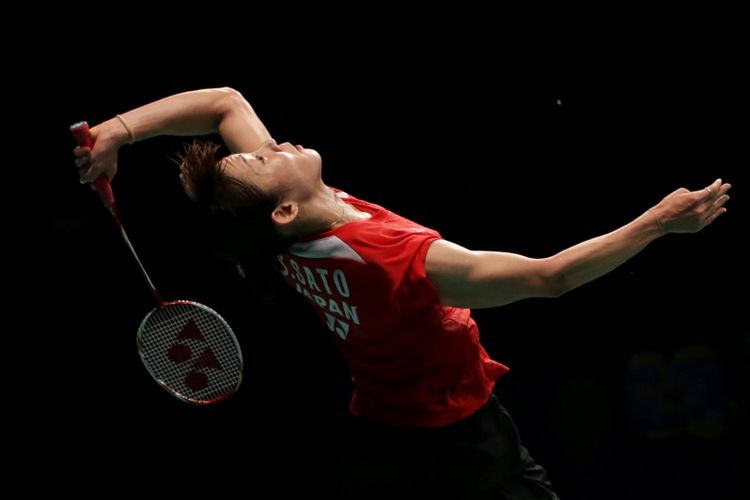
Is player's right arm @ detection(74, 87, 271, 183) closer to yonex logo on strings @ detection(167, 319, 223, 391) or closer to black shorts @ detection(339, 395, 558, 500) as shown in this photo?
yonex logo on strings @ detection(167, 319, 223, 391)

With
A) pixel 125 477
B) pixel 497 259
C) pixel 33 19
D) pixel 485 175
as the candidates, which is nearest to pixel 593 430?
pixel 485 175

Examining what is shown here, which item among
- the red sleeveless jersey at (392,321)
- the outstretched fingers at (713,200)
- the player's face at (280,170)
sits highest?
the outstretched fingers at (713,200)

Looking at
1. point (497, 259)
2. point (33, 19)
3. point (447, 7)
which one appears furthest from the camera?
point (447, 7)

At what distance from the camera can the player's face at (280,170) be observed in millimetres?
2646

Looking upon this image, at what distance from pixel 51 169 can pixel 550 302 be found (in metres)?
2.25

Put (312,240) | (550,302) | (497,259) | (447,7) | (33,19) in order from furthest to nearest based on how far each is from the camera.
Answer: (550,302)
(447,7)
(33,19)
(312,240)
(497,259)

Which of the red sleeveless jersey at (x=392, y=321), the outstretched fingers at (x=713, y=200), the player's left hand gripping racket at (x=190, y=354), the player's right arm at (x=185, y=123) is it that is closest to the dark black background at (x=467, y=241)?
the player's left hand gripping racket at (x=190, y=354)

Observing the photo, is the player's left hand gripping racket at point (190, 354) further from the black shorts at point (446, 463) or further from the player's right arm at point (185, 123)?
the black shorts at point (446, 463)

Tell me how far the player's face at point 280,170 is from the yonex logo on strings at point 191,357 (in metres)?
0.84

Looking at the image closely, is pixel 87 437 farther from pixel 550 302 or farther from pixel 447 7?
pixel 447 7

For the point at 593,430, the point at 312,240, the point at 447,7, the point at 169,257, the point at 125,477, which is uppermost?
the point at 447,7

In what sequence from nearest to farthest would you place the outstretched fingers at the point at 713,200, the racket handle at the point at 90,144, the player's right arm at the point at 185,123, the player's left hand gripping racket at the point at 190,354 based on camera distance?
the outstretched fingers at the point at 713,200 < the racket handle at the point at 90,144 < the player's right arm at the point at 185,123 < the player's left hand gripping racket at the point at 190,354

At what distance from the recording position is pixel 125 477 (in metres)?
4.54

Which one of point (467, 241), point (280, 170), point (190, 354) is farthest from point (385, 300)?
point (467, 241)
